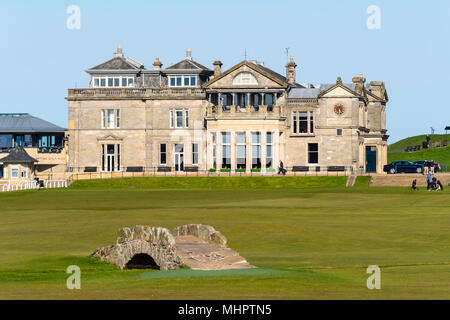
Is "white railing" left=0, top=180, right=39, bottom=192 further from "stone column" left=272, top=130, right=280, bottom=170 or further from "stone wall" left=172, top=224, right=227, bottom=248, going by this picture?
"stone wall" left=172, top=224, right=227, bottom=248

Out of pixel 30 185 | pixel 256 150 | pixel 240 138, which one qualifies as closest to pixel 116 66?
pixel 240 138

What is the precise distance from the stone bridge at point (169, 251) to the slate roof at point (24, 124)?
311 feet

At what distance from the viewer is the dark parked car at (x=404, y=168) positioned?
95500 millimetres

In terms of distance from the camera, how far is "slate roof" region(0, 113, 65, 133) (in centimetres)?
12075

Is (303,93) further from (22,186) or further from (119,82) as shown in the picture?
(22,186)

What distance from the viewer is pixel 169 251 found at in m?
24.7

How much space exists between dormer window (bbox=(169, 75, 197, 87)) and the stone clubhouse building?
112mm

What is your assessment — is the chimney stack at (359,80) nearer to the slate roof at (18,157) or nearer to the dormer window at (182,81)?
the dormer window at (182,81)

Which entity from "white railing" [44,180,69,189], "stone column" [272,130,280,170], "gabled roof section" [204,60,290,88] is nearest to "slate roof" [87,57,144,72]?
"gabled roof section" [204,60,290,88]

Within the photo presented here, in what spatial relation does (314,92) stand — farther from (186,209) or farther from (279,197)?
(186,209)

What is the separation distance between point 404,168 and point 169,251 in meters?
75.0

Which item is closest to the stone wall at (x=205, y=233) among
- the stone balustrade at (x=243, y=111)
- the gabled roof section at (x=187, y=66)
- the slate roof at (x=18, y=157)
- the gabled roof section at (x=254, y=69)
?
the stone balustrade at (x=243, y=111)
